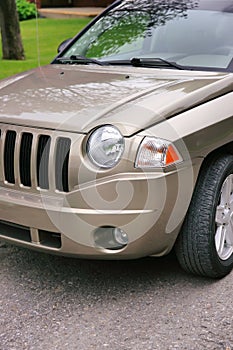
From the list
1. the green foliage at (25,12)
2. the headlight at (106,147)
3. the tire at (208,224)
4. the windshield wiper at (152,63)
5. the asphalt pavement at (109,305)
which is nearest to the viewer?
the asphalt pavement at (109,305)

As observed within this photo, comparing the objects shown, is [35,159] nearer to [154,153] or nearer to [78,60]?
[154,153]

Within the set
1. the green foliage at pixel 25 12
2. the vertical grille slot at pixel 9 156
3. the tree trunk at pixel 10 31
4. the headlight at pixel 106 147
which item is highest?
the headlight at pixel 106 147

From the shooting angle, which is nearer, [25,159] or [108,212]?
[108,212]

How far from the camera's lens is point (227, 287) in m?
3.66

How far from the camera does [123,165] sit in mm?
3178

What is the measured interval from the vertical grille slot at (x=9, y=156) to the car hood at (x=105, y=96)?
8 centimetres

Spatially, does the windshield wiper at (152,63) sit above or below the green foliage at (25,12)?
above

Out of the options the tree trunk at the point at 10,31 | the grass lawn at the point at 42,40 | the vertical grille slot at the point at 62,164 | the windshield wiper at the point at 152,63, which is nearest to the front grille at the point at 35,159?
the vertical grille slot at the point at 62,164

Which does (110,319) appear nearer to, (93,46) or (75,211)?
(75,211)

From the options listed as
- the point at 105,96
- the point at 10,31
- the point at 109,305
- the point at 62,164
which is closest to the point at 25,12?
the point at 10,31

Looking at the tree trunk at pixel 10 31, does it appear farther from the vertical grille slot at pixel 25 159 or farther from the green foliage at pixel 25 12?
the green foliage at pixel 25 12

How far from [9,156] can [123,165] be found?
728 millimetres

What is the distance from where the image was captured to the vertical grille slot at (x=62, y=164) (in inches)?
128

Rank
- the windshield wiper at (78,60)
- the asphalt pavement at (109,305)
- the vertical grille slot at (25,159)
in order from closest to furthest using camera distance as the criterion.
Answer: the asphalt pavement at (109,305)
the vertical grille slot at (25,159)
the windshield wiper at (78,60)
